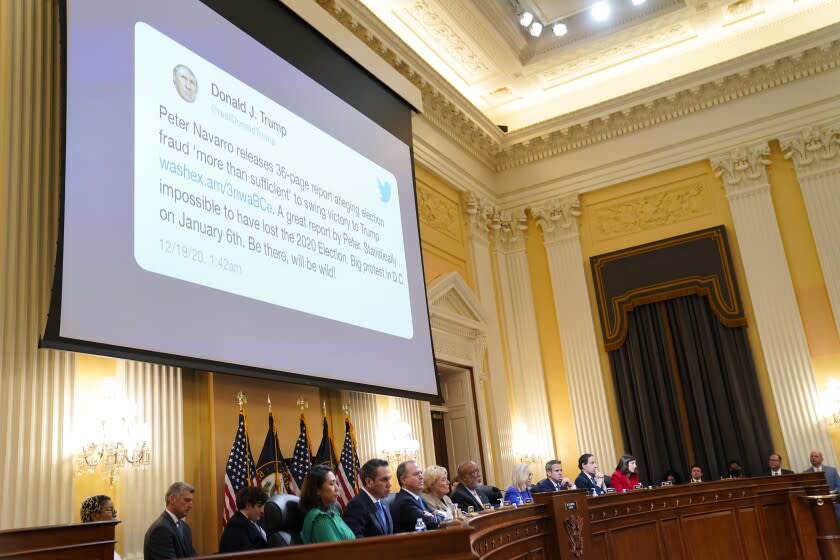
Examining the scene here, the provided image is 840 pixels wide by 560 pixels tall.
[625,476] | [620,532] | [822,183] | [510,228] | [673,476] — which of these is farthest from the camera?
[510,228]

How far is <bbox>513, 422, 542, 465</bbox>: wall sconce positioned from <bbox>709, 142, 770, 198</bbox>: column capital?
4.08 m

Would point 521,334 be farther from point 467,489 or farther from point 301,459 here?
point 467,489

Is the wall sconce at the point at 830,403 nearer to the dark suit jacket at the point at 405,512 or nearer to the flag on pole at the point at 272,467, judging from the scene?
the flag on pole at the point at 272,467

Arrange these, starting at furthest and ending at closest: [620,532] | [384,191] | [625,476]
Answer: [625,476] < [384,191] < [620,532]

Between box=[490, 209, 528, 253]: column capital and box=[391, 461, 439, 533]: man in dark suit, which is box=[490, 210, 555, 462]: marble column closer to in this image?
box=[490, 209, 528, 253]: column capital

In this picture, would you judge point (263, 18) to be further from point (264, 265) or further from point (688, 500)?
point (688, 500)

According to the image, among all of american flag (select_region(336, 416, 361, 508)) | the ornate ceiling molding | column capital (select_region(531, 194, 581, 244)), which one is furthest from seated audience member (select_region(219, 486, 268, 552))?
column capital (select_region(531, 194, 581, 244))

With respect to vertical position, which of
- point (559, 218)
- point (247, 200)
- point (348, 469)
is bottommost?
point (348, 469)

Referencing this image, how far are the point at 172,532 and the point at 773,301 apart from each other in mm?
7919

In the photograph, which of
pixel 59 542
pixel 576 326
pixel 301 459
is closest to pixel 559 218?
pixel 576 326

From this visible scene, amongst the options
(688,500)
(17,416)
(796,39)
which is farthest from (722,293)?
(17,416)

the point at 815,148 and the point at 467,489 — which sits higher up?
the point at 815,148

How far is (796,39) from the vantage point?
9562 mm

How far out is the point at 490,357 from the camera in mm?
9875
